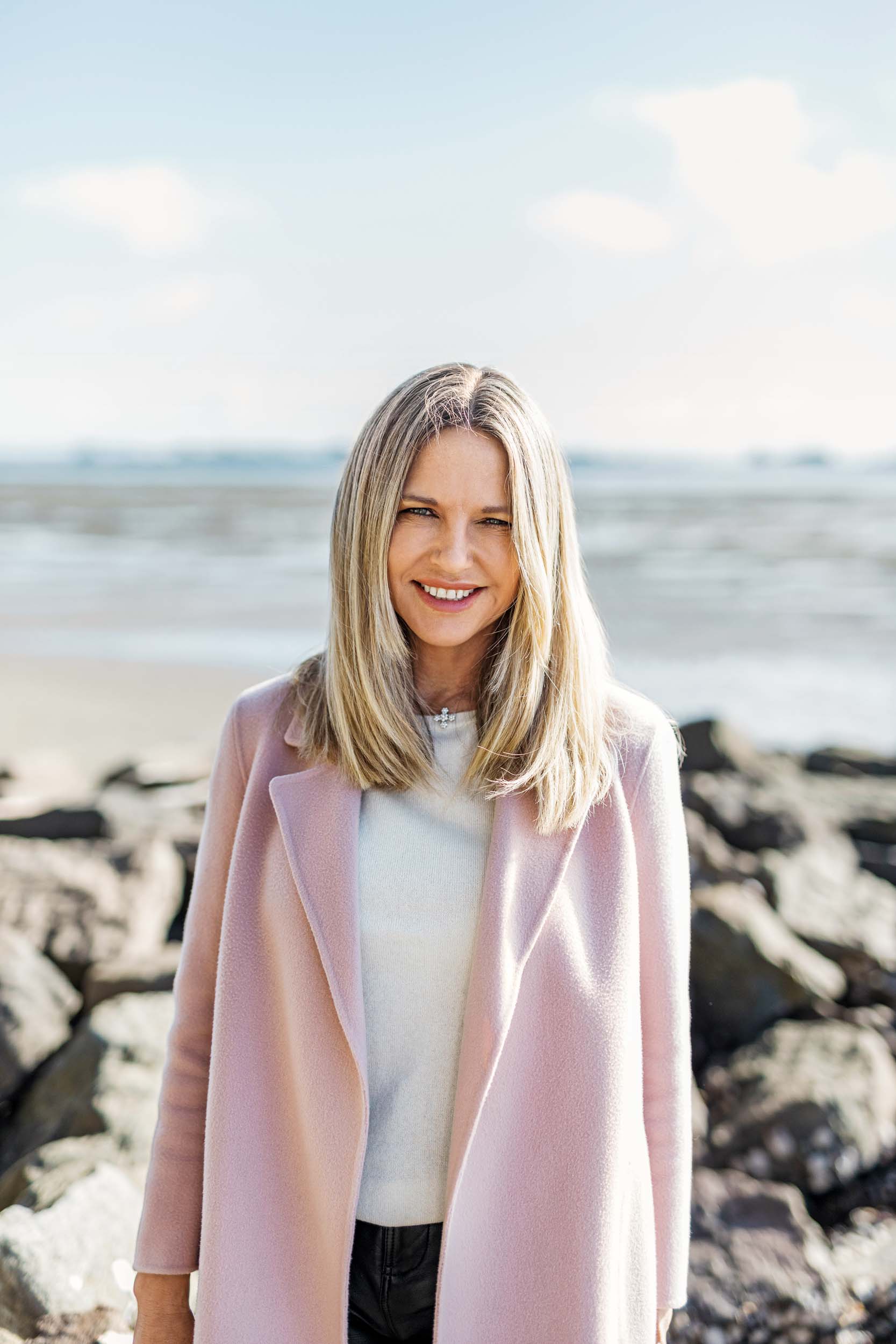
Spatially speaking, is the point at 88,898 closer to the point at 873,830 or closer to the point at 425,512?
the point at 425,512

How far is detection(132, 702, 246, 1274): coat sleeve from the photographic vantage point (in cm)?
215

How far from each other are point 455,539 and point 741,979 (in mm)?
3265

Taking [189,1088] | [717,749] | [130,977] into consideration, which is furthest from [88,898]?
[717,749]

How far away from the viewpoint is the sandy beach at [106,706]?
32.9 feet

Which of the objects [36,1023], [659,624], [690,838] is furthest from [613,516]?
[36,1023]

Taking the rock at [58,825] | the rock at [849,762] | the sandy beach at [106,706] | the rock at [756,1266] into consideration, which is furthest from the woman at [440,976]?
the rock at [849,762]

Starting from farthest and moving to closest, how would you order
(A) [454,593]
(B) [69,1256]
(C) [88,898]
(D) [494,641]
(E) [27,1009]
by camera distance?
(C) [88,898], (E) [27,1009], (B) [69,1256], (D) [494,641], (A) [454,593]

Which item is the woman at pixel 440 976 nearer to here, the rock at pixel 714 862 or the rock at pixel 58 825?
the rock at pixel 714 862

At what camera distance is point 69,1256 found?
2.89 meters

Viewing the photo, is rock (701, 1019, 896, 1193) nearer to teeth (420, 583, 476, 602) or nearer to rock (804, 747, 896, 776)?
teeth (420, 583, 476, 602)

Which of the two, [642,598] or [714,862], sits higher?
[642,598]

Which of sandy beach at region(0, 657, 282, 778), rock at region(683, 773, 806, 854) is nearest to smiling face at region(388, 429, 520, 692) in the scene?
rock at region(683, 773, 806, 854)

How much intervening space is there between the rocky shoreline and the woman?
96 centimetres

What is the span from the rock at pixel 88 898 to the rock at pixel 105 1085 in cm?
67
